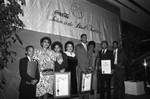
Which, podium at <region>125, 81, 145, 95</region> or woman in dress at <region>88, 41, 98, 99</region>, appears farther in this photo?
podium at <region>125, 81, 145, 95</region>

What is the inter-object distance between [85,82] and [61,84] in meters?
0.61

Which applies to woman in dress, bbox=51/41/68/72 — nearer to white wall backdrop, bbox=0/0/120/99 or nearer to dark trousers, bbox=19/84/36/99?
white wall backdrop, bbox=0/0/120/99

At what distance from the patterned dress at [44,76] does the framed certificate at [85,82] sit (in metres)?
0.69

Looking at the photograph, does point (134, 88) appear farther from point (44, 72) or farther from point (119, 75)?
point (44, 72)

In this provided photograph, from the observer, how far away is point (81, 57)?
3244 millimetres

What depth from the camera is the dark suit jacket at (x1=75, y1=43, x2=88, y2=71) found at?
3.21 meters

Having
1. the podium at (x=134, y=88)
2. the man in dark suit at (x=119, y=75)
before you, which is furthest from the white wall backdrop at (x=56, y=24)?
the podium at (x=134, y=88)

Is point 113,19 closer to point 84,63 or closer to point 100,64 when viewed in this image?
point 100,64

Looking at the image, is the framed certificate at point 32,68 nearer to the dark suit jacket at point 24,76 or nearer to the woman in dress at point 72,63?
the dark suit jacket at point 24,76

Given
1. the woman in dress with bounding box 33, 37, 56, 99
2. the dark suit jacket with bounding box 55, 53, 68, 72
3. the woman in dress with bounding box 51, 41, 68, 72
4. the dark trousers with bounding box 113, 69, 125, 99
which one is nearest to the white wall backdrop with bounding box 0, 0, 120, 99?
the woman in dress with bounding box 51, 41, 68, 72

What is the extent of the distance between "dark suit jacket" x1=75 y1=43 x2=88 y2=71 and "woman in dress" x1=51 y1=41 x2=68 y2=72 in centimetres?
40

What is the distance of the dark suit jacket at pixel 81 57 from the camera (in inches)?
126

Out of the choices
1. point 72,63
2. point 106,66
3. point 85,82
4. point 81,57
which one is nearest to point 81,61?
point 81,57

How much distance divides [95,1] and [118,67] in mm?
2278
